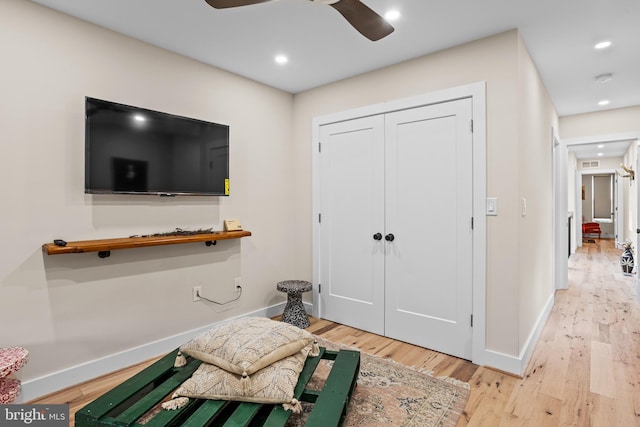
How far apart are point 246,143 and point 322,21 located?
140 cm

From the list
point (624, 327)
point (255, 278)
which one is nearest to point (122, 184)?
point (255, 278)

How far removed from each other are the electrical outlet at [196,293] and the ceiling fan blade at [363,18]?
233cm

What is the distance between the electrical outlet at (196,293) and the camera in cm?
290

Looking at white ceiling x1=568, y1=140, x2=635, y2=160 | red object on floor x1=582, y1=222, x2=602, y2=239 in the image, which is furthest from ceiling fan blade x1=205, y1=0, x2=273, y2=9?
red object on floor x1=582, y1=222, x2=602, y2=239

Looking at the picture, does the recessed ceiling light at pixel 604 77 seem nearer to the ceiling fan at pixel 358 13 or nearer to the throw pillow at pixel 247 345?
the ceiling fan at pixel 358 13

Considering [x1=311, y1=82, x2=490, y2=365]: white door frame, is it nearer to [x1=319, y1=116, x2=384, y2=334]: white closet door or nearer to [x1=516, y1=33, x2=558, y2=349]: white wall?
[x1=516, y1=33, x2=558, y2=349]: white wall

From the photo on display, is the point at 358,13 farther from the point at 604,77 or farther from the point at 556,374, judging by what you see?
the point at 604,77

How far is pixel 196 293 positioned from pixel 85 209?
1.08 m

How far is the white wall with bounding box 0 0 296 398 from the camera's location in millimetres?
2039

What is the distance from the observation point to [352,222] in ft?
10.9

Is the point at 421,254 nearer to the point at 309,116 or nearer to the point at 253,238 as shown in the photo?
the point at 253,238

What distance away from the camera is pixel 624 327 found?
3.36m

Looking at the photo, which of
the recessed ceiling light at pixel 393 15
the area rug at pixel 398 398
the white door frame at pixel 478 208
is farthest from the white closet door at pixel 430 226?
the recessed ceiling light at pixel 393 15

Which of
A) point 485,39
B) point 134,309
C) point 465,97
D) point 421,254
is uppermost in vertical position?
point 485,39
